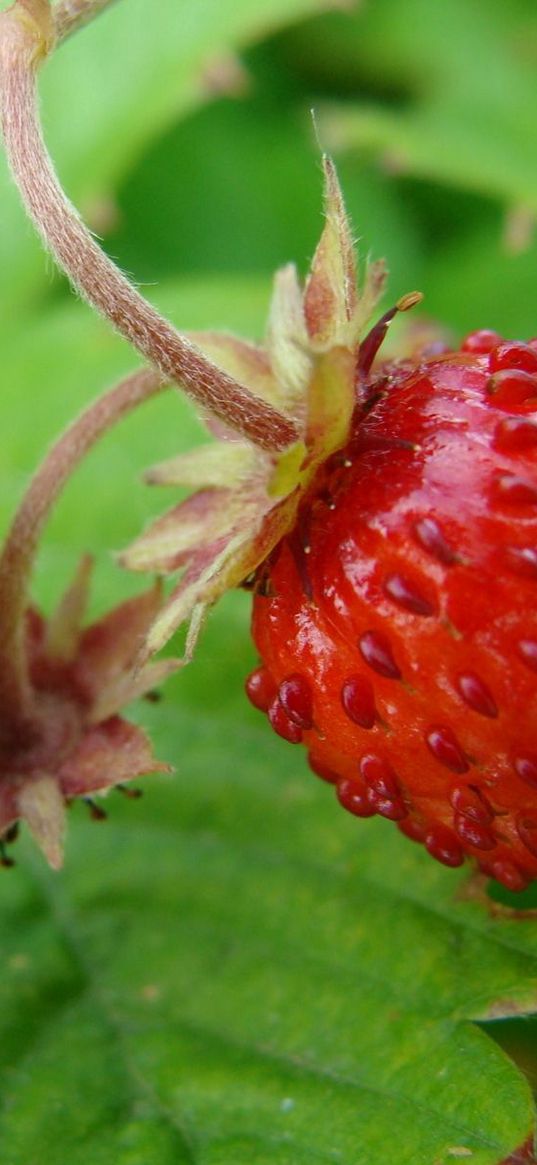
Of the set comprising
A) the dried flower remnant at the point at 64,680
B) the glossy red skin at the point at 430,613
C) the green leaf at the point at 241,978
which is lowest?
the green leaf at the point at 241,978

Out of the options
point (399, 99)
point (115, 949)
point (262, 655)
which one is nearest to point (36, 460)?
point (115, 949)

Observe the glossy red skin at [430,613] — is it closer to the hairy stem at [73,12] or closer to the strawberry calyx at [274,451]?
the strawberry calyx at [274,451]

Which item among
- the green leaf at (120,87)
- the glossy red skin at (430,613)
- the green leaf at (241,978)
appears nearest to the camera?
the glossy red skin at (430,613)

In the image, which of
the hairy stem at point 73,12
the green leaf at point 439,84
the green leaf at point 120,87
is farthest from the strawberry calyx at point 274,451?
the green leaf at point 120,87

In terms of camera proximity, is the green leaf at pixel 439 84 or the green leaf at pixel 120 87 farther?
the green leaf at pixel 120 87

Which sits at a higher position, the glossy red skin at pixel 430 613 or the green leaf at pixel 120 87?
the green leaf at pixel 120 87

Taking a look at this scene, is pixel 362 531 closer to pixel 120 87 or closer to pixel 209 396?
pixel 209 396

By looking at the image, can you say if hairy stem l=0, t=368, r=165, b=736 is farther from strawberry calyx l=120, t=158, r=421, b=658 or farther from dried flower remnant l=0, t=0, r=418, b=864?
strawberry calyx l=120, t=158, r=421, b=658
